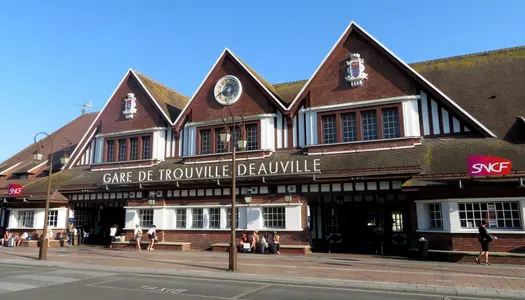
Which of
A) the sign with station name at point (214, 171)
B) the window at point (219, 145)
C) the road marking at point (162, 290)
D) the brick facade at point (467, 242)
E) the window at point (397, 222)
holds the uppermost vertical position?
the window at point (219, 145)

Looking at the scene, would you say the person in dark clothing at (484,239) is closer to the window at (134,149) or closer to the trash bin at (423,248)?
the trash bin at (423,248)

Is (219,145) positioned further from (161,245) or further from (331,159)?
(331,159)

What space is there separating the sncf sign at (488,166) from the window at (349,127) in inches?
262

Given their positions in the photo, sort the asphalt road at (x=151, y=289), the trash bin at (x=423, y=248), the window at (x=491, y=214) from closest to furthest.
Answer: the asphalt road at (x=151, y=289) < the window at (x=491, y=214) < the trash bin at (x=423, y=248)

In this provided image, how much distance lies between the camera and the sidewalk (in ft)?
34.9

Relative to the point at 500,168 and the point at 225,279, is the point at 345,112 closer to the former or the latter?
the point at 500,168

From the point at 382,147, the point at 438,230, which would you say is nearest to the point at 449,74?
the point at 382,147

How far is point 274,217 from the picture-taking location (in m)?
21.1

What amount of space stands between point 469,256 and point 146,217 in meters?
17.9

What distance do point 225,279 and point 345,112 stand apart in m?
12.4

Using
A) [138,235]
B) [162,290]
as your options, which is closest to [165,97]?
[138,235]

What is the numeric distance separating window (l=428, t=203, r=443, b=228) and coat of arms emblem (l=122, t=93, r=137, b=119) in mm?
20135

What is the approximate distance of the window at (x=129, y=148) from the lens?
2652 centimetres

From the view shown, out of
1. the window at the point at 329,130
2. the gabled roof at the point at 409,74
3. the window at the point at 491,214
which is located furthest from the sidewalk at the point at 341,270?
the gabled roof at the point at 409,74
